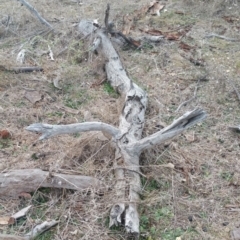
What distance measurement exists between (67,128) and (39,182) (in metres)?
0.44

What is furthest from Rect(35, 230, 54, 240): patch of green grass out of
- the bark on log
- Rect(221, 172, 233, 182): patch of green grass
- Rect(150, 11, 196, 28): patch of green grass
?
Rect(150, 11, 196, 28): patch of green grass

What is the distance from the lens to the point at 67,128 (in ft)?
9.86

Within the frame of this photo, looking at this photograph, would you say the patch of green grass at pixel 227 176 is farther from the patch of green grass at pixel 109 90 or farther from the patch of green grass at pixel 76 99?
the patch of green grass at pixel 76 99

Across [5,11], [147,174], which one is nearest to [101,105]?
[147,174]

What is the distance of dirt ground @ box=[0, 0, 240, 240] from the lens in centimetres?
292

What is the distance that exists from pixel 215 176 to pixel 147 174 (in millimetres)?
555

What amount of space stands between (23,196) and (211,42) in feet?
11.3

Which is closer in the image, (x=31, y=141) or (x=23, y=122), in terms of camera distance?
(x=31, y=141)

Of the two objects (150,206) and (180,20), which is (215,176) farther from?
(180,20)

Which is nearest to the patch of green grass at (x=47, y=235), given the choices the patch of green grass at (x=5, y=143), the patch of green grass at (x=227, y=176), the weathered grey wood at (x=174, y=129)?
the weathered grey wood at (x=174, y=129)

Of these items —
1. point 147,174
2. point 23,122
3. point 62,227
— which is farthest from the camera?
point 23,122

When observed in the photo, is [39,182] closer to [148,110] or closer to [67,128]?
[67,128]

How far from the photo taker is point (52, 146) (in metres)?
3.52

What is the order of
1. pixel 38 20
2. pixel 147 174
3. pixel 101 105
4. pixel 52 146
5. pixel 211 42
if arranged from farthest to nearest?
1. pixel 38 20
2. pixel 211 42
3. pixel 101 105
4. pixel 52 146
5. pixel 147 174
